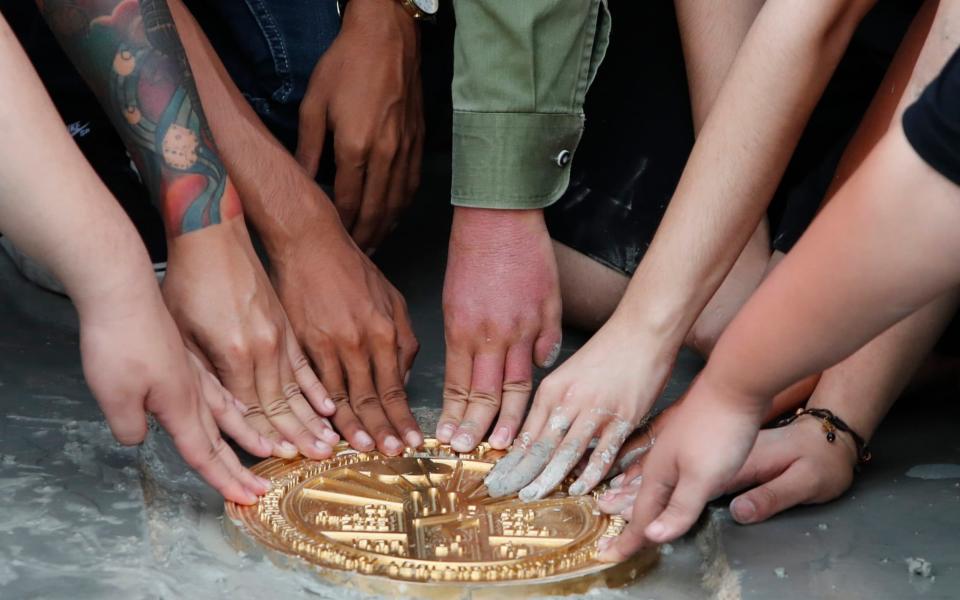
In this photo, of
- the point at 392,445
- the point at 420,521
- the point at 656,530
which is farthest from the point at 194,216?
the point at 656,530

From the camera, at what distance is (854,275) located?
1014 millimetres

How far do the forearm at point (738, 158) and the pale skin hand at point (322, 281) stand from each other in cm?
35

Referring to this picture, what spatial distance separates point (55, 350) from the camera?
6.25 ft

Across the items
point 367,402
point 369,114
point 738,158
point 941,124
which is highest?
point 941,124

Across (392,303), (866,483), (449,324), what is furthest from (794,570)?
(392,303)

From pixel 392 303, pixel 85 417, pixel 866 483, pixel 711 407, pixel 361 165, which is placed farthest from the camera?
pixel 361 165

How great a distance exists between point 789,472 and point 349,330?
2.04 feet

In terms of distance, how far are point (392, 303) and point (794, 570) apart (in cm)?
72

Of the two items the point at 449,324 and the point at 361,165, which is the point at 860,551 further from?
the point at 361,165

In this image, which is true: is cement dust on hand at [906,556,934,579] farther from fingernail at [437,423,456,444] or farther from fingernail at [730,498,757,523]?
fingernail at [437,423,456,444]

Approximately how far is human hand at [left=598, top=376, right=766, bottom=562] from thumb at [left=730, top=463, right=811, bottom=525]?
20 centimetres

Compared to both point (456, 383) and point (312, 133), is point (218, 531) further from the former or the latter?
point (312, 133)

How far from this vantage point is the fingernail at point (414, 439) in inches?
62.8

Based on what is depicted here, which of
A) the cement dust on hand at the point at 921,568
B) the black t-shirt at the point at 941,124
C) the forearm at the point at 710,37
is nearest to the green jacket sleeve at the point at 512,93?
the forearm at the point at 710,37
